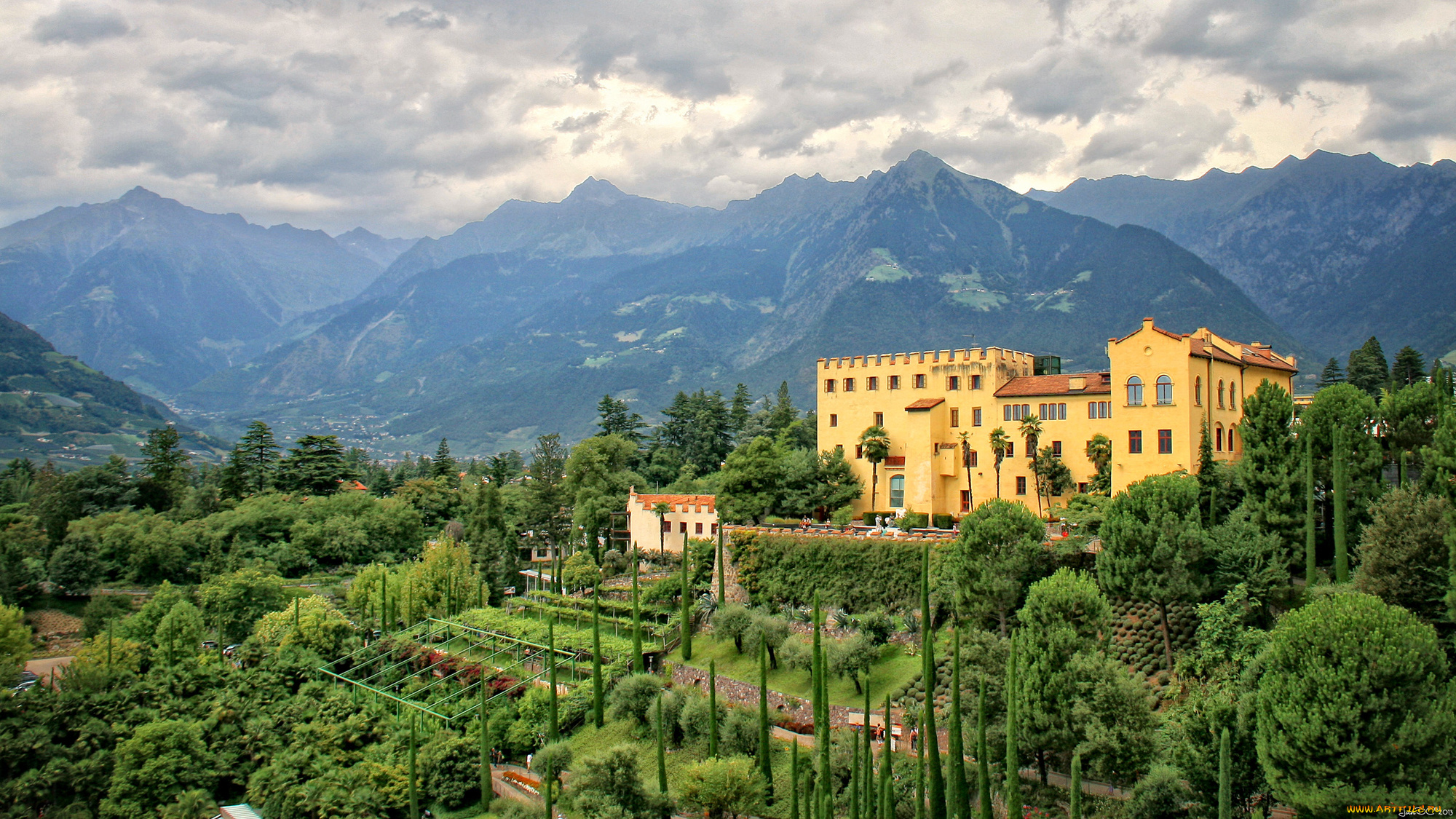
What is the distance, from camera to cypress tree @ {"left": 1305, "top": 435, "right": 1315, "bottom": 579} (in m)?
30.2

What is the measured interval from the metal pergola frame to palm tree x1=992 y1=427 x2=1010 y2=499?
22339mm

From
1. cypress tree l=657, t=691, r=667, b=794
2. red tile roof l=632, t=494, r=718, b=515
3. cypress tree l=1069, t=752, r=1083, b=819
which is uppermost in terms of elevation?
red tile roof l=632, t=494, r=718, b=515

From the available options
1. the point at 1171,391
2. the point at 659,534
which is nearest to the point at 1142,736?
the point at 1171,391

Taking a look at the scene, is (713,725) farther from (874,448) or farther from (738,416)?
(738,416)

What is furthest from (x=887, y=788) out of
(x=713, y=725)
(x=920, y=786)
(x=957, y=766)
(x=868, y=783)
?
(x=713, y=725)

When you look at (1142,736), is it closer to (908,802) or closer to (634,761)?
(908,802)

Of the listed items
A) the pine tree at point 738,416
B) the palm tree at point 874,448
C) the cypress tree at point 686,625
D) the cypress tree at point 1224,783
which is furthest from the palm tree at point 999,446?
the pine tree at point 738,416

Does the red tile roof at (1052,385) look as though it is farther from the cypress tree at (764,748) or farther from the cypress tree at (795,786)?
the cypress tree at (795,786)

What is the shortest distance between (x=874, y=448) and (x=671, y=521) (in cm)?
1431

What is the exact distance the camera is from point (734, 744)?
34344 millimetres

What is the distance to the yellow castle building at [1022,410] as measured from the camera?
42.4 m

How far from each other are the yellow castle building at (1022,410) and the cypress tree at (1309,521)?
9789 mm

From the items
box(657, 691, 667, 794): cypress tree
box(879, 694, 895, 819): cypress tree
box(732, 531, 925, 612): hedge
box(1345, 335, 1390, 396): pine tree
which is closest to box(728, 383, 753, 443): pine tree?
box(732, 531, 925, 612): hedge

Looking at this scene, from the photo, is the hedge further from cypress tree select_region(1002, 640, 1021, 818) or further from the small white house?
cypress tree select_region(1002, 640, 1021, 818)
